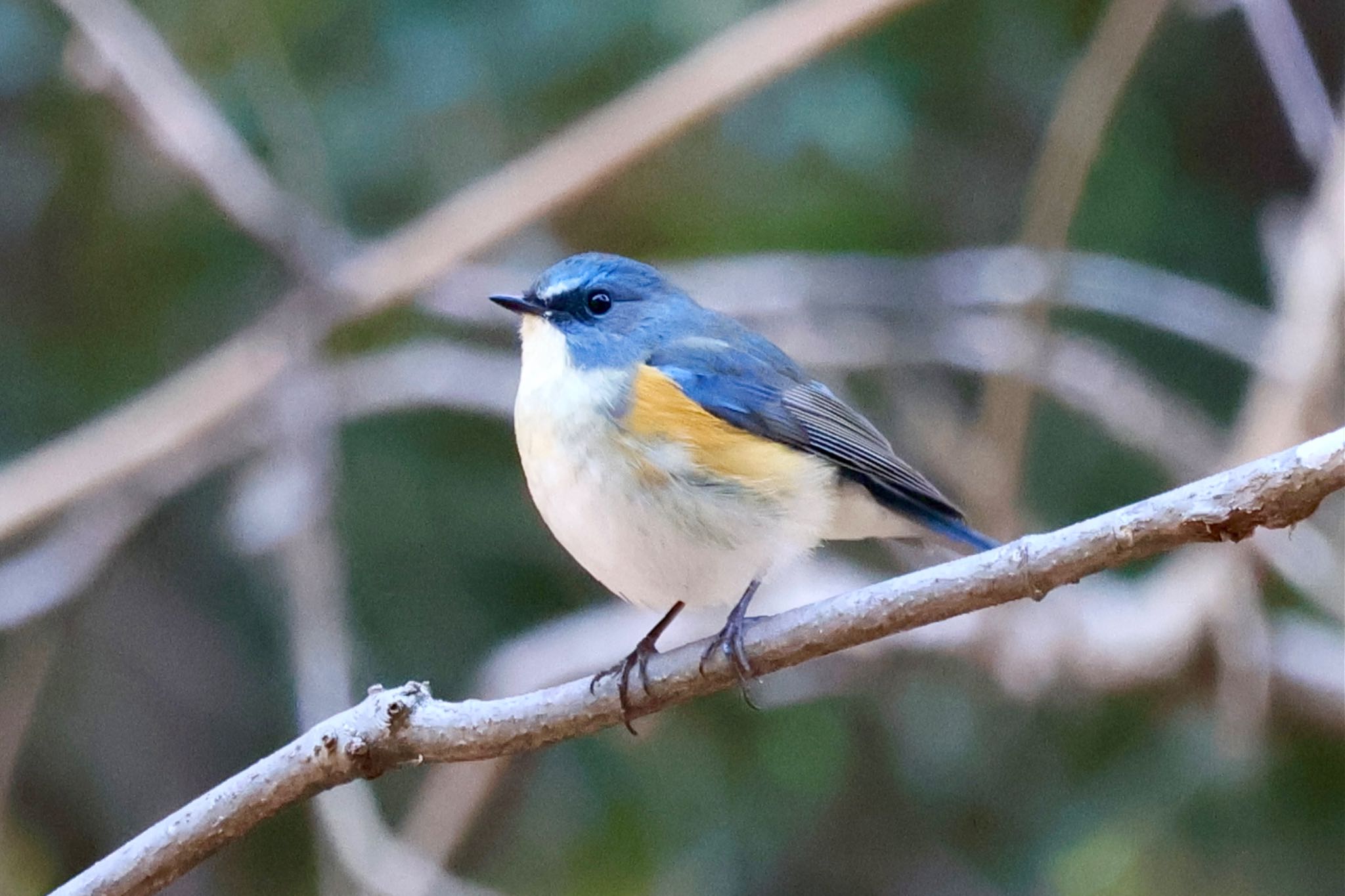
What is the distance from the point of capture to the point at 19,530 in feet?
11.9

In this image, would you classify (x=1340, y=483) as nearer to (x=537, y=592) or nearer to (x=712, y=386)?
(x=712, y=386)

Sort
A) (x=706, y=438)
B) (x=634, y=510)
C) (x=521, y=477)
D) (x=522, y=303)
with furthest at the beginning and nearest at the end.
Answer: (x=521, y=477) → (x=522, y=303) → (x=706, y=438) → (x=634, y=510)

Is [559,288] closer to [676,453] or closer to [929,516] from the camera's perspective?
[676,453]

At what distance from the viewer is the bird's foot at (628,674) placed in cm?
195

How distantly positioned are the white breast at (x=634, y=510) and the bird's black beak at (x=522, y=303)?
0.19 meters

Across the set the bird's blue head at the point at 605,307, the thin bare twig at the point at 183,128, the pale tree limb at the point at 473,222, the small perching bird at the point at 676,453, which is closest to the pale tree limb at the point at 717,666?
the small perching bird at the point at 676,453

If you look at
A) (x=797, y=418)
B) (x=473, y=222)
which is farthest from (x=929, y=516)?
(x=473, y=222)

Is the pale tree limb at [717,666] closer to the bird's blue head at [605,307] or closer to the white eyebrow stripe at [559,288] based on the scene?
the bird's blue head at [605,307]

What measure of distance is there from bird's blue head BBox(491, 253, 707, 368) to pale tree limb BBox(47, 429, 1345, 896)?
2.65ft

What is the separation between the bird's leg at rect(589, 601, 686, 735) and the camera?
1957mm

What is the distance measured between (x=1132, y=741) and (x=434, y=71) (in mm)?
2648

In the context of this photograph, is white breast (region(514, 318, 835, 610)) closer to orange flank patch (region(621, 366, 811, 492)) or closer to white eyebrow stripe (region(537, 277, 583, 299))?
orange flank patch (region(621, 366, 811, 492))

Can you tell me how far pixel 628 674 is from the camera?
2.16 metres

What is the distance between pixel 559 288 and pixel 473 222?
2.82 ft
